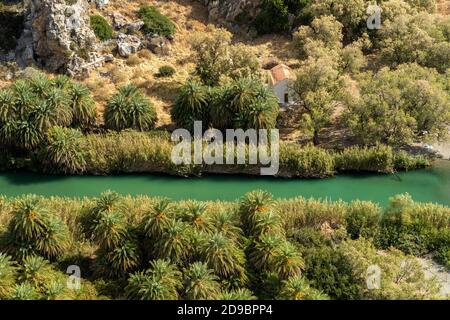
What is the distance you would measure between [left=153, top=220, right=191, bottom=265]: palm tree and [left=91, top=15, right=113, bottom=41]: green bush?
29080mm

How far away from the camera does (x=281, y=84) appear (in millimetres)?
54312

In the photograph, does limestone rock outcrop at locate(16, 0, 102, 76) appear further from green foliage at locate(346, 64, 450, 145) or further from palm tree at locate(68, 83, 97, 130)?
green foliage at locate(346, 64, 450, 145)

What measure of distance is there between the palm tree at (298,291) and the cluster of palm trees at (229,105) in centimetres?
1752

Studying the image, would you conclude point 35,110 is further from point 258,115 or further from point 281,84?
point 281,84

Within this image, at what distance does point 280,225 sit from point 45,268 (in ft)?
43.7

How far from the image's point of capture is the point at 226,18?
214 feet

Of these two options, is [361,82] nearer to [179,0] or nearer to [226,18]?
[226,18]

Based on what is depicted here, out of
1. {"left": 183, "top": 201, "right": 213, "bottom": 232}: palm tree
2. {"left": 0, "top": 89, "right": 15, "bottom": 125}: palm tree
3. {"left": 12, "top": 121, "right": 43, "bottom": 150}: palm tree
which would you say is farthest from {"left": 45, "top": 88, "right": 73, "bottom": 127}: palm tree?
{"left": 183, "top": 201, "right": 213, "bottom": 232}: palm tree

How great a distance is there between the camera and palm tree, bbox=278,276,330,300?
3306 centimetres

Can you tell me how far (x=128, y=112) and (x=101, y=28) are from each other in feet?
42.3

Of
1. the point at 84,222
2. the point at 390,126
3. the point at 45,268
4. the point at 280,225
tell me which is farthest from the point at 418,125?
the point at 45,268

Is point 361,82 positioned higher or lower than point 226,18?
lower

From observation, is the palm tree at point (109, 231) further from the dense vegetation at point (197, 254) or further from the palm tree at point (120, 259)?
the palm tree at point (120, 259)

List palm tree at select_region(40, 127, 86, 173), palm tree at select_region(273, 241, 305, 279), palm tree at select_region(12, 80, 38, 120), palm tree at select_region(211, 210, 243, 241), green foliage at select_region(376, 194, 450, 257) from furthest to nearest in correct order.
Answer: palm tree at select_region(12, 80, 38, 120)
palm tree at select_region(40, 127, 86, 173)
green foliage at select_region(376, 194, 450, 257)
palm tree at select_region(211, 210, 243, 241)
palm tree at select_region(273, 241, 305, 279)
